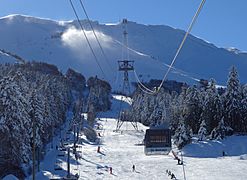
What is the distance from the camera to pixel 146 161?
66188mm

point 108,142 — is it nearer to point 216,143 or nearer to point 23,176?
point 216,143

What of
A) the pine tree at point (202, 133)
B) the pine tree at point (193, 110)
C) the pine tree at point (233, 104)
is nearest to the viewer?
the pine tree at point (202, 133)

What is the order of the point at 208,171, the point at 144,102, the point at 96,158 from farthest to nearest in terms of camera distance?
the point at 144,102
the point at 96,158
the point at 208,171

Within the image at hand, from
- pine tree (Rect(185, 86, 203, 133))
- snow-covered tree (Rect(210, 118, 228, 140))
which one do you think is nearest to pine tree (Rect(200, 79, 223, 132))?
snow-covered tree (Rect(210, 118, 228, 140))

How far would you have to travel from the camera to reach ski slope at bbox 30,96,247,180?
54.8m

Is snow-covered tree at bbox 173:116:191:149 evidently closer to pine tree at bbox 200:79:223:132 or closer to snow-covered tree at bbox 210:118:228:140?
snow-covered tree at bbox 210:118:228:140

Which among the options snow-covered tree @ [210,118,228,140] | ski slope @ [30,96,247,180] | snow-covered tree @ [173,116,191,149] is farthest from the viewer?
snow-covered tree @ [210,118,228,140]

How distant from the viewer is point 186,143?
76.6 m

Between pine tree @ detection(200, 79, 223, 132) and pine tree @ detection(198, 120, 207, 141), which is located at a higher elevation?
pine tree @ detection(200, 79, 223, 132)

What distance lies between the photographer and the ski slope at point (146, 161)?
54750mm

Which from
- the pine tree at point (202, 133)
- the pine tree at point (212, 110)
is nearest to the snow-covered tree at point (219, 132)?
the pine tree at point (202, 133)

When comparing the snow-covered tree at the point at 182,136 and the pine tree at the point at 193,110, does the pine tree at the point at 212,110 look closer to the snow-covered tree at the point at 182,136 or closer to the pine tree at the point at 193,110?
the pine tree at the point at 193,110

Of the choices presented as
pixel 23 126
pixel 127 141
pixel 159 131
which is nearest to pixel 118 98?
pixel 127 141

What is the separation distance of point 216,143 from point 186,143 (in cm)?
482
